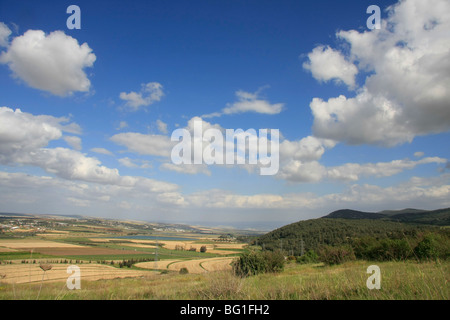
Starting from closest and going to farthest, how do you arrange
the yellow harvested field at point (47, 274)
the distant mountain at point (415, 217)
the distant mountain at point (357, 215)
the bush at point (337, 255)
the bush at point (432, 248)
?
the yellow harvested field at point (47, 274)
the bush at point (432, 248)
the bush at point (337, 255)
the distant mountain at point (415, 217)
the distant mountain at point (357, 215)

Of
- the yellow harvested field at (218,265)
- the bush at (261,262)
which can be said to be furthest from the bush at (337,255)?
the yellow harvested field at (218,265)

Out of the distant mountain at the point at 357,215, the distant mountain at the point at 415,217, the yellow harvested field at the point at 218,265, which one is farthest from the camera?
the distant mountain at the point at 357,215

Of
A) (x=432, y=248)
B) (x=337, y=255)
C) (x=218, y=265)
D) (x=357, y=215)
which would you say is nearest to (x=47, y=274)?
(x=218, y=265)

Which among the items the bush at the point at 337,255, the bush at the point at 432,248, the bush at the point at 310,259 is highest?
the bush at the point at 432,248

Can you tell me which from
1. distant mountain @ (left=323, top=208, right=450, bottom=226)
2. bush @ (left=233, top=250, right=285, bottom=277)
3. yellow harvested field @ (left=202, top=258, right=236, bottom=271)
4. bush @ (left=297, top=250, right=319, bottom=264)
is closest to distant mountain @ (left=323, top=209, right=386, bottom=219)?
distant mountain @ (left=323, top=208, right=450, bottom=226)

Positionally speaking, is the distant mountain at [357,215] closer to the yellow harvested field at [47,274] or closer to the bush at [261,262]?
the bush at [261,262]

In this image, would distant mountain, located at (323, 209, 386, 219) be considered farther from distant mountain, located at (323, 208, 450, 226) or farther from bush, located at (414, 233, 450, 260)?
bush, located at (414, 233, 450, 260)

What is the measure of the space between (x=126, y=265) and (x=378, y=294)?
199 feet

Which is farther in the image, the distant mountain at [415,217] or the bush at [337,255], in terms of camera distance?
the distant mountain at [415,217]

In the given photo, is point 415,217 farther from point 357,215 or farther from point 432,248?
point 432,248

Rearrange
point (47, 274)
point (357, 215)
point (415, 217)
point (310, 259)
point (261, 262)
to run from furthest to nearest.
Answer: point (357, 215) → point (415, 217) → point (310, 259) → point (47, 274) → point (261, 262)
